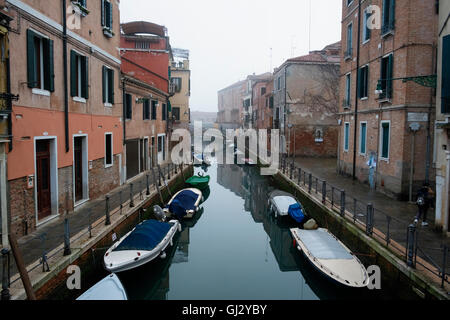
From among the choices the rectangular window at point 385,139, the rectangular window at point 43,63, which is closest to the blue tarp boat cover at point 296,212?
the rectangular window at point 385,139

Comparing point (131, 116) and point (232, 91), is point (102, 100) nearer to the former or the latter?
point (131, 116)

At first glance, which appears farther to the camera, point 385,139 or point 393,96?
point 385,139

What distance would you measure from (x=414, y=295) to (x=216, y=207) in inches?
494

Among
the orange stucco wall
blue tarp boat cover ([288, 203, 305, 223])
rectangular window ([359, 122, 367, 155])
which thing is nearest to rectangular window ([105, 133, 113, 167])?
the orange stucco wall

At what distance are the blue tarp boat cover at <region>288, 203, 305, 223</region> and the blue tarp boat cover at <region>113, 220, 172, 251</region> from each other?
5.26 metres

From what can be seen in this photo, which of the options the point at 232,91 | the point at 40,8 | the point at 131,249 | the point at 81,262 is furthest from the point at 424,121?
the point at 232,91

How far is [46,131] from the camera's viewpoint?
904cm

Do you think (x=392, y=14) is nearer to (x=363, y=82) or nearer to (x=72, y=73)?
(x=363, y=82)

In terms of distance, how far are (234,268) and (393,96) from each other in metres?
8.17

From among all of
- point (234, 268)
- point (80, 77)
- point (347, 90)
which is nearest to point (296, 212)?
point (234, 268)

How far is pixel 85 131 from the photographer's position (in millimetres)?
11523

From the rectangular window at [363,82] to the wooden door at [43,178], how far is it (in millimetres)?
12400

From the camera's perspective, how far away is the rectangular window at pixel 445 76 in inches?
319

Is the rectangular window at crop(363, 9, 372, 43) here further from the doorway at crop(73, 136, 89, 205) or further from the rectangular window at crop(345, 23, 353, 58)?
the doorway at crop(73, 136, 89, 205)
